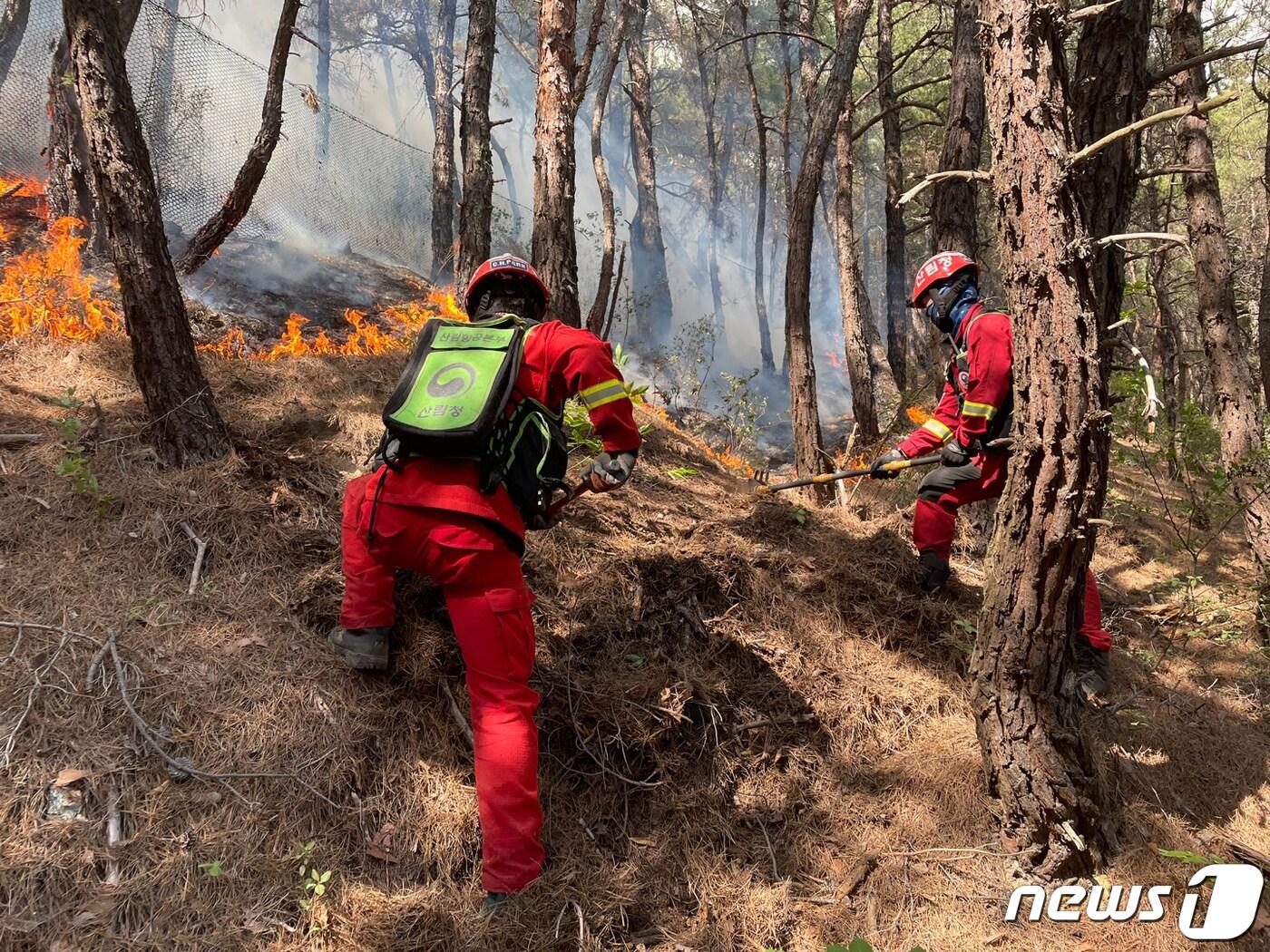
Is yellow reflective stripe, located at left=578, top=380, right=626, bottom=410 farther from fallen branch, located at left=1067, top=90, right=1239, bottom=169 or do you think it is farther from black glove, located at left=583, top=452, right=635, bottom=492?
fallen branch, located at left=1067, top=90, right=1239, bottom=169

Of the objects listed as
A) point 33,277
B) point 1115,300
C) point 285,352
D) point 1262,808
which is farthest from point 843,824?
point 33,277

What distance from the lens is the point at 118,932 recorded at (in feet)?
7.44

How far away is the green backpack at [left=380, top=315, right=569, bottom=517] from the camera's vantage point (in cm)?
280

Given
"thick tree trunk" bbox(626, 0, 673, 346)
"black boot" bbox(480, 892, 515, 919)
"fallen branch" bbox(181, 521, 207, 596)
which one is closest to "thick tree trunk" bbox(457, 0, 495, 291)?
"fallen branch" bbox(181, 521, 207, 596)

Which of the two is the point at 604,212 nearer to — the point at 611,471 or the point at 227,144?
the point at 611,471

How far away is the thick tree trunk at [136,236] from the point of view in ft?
11.9

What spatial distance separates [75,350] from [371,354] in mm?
1912

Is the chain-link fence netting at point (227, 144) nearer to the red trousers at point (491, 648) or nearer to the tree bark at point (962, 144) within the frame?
the red trousers at point (491, 648)

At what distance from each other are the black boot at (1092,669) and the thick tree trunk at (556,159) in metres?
3.78

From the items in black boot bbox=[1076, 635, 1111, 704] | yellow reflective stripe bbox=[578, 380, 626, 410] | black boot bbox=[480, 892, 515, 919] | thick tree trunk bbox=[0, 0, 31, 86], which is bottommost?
black boot bbox=[480, 892, 515, 919]

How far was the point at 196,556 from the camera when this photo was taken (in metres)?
3.50

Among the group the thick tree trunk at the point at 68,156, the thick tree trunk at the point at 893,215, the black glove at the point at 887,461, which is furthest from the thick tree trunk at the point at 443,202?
the black glove at the point at 887,461

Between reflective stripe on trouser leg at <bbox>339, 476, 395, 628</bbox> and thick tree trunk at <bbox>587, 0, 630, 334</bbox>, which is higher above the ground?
thick tree trunk at <bbox>587, 0, 630, 334</bbox>

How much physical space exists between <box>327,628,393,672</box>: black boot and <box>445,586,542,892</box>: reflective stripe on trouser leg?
524 millimetres
